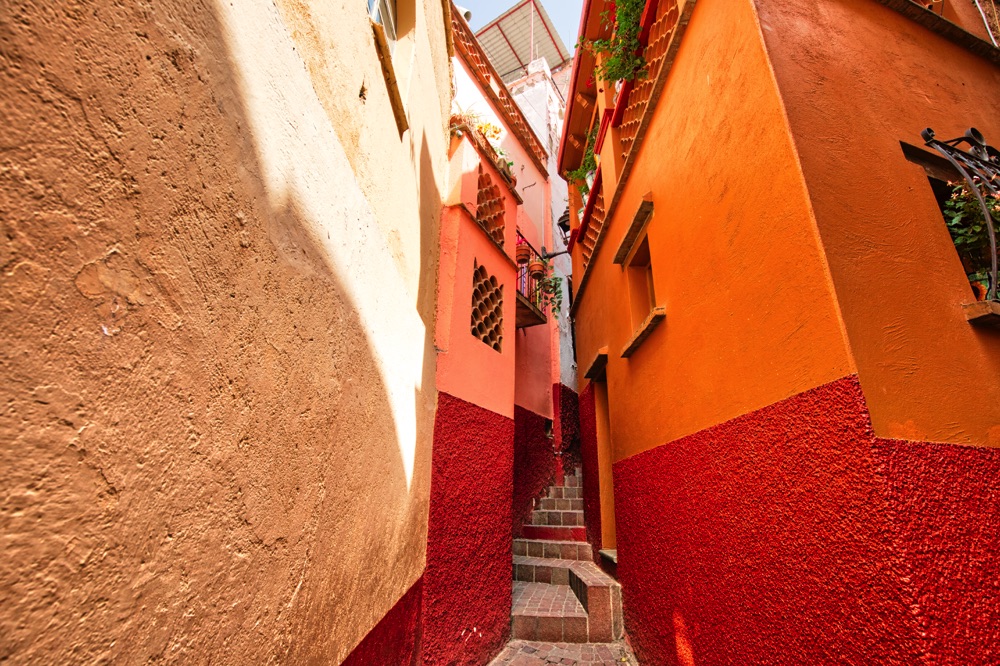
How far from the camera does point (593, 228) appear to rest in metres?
6.84

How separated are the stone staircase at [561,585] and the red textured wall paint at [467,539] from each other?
15.6 inches

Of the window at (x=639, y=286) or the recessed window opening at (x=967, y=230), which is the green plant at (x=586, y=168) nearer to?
the window at (x=639, y=286)

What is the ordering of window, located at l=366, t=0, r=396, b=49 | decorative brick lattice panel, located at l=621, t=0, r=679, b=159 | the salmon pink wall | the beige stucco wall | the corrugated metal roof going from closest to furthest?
the beige stucco wall → window, located at l=366, t=0, r=396, b=49 → decorative brick lattice panel, located at l=621, t=0, r=679, b=159 → the salmon pink wall → the corrugated metal roof

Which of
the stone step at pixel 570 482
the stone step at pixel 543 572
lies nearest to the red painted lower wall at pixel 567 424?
the stone step at pixel 570 482

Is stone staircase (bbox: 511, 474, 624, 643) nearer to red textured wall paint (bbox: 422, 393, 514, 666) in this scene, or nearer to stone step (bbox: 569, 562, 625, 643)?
stone step (bbox: 569, 562, 625, 643)

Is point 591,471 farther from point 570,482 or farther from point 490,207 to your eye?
point 490,207

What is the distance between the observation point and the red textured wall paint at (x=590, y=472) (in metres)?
5.87

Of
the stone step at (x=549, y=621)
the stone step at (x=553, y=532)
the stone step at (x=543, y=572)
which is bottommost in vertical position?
the stone step at (x=549, y=621)

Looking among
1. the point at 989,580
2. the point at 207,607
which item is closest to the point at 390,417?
the point at 207,607

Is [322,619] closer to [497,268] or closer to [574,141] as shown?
[497,268]

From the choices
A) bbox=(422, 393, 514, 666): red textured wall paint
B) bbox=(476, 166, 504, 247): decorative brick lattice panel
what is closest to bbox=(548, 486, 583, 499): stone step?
bbox=(422, 393, 514, 666): red textured wall paint

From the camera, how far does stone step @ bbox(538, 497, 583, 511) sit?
7000mm

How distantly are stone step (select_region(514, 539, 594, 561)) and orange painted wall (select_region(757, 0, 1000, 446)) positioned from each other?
494 centimetres

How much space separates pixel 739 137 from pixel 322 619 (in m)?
3.29
